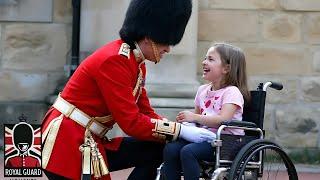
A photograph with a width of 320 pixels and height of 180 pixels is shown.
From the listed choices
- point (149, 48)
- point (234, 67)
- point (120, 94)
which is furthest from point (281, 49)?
point (120, 94)

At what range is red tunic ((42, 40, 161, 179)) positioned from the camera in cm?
420

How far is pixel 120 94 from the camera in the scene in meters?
4.20

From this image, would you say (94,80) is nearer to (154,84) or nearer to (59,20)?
(154,84)

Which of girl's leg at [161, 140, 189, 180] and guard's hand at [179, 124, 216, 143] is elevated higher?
guard's hand at [179, 124, 216, 143]

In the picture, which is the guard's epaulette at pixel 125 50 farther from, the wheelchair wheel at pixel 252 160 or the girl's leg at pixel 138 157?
the wheelchair wheel at pixel 252 160

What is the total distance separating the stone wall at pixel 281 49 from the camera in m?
8.21

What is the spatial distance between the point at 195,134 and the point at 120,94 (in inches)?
23.2

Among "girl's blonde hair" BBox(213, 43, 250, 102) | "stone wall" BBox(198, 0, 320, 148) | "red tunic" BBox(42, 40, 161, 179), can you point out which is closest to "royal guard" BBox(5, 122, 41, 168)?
"red tunic" BBox(42, 40, 161, 179)

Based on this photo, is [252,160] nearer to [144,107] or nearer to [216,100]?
[216,100]

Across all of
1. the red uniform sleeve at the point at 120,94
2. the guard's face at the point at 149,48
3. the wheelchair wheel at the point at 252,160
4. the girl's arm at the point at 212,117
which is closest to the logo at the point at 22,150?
the red uniform sleeve at the point at 120,94

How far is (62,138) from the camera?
169 inches

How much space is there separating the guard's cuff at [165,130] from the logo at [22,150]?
2.05ft

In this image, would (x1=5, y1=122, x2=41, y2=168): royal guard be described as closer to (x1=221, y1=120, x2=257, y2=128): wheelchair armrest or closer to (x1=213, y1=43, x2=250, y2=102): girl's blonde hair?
(x1=221, y1=120, x2=257, y2=128): wheelchair armrest

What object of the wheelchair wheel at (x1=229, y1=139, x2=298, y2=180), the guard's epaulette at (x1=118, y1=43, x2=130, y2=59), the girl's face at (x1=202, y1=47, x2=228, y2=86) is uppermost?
the guard's epaulette at (x1=118, y1=43, x2=130, y2=59)
